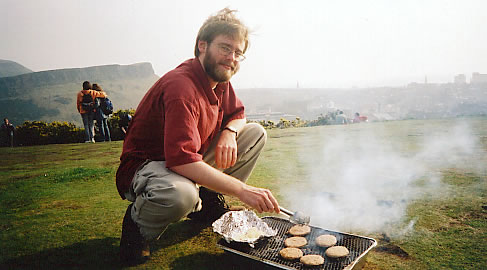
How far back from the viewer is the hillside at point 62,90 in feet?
123

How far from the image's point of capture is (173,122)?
6.15 ft

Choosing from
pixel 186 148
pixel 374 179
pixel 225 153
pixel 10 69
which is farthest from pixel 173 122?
pixel 10 69

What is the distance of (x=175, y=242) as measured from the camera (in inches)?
91.9

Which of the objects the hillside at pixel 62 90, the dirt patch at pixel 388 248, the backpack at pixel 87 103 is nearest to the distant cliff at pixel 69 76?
the hillside at pixel 62 90

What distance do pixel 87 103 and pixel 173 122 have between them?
8.63 metres

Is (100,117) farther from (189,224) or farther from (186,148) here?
(186,148)

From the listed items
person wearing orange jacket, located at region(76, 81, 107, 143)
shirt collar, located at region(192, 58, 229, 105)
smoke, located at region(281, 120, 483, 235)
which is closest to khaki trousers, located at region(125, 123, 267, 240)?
shirt collar, located at region(192, 58, 229, 105)

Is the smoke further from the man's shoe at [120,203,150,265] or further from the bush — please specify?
the bush

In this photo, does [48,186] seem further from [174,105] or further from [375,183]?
[375,183]

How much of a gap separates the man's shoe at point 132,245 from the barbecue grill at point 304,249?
1.61 ft

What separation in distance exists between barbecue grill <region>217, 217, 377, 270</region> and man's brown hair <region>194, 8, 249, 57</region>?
145cm

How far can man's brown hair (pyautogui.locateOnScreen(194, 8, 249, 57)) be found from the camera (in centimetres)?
233

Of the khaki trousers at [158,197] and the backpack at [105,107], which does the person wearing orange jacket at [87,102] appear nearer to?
the backpack at [105,107]

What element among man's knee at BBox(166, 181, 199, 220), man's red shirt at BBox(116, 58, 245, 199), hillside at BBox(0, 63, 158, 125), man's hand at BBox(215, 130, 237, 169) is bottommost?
man's knee at BBox(166, 181, 199, 220)
